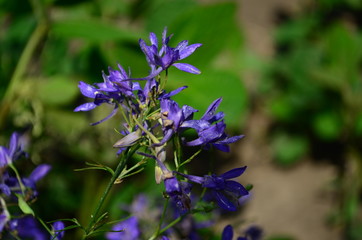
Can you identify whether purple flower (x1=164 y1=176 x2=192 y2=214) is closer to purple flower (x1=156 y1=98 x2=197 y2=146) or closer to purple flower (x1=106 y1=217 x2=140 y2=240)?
purple flower (x1=156 y1=98 x2=197 y2=146)

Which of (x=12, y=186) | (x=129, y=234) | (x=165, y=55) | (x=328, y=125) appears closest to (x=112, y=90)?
(x=165, y=55)

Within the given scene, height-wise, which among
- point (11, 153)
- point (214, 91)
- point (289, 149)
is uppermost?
point (11, 153)

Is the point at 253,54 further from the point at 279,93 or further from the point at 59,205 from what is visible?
the point at 59,205

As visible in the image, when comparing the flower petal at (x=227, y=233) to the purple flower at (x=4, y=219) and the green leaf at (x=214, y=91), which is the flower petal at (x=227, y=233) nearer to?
the purple flower at (x=4, y=219)

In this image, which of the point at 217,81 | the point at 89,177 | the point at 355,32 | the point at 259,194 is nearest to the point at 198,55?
the point at 217,81

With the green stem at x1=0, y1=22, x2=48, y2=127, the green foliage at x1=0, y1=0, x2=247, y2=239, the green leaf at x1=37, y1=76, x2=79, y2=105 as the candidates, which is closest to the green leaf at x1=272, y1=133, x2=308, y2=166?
the green foliage at x1=0, y1=0, x2=247, y2=239

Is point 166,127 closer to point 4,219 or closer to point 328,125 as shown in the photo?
point 4,219
